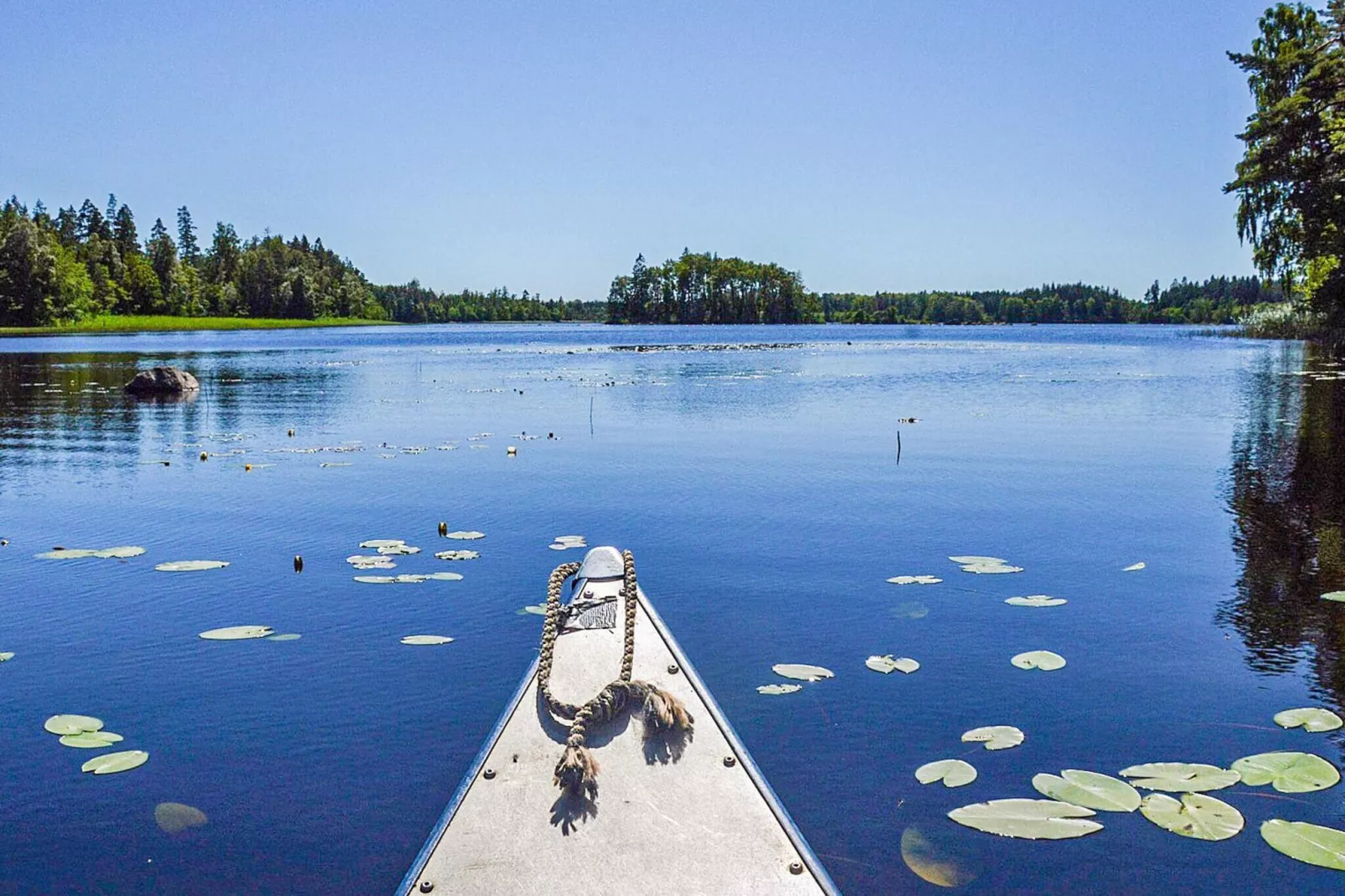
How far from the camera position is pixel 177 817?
524 centimetres

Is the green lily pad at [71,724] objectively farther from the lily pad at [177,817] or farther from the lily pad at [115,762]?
the lily pad at [177,817]

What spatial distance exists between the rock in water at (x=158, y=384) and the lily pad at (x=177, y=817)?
30.1m

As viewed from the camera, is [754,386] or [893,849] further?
[754,386]

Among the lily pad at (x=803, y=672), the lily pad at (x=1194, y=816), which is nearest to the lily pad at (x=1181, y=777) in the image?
the lily pad at (x=1194, y=816)

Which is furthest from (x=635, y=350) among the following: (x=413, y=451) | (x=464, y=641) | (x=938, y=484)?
(x=464, y=641)

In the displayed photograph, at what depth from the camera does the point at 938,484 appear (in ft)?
48.6

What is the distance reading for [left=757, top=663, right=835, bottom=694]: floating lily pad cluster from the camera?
6758mm

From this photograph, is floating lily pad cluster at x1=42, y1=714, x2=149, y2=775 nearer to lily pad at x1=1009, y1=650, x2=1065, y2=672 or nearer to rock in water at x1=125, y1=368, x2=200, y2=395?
lily pad at x1=1009, y1=650, x2=1065, y2=672

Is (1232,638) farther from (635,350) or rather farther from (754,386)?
(635,350)

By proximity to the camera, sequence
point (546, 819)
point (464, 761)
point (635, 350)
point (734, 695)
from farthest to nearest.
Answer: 1. point (635, 350)
2. point (734, 695)
3. point (464, 761)
4. point (546, 819)

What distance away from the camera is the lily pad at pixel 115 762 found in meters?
5.73

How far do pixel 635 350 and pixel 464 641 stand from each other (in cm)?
6702

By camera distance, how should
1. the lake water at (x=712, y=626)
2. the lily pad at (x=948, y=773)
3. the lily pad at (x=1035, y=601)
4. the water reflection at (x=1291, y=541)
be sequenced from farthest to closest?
the lily pad at (x=1035, y=601), the water reflection at (x=1291, y=541), the lily pad at (x=948, y=773), the lake water at (x=712, y=626)

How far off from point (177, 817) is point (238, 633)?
285 centimetres
